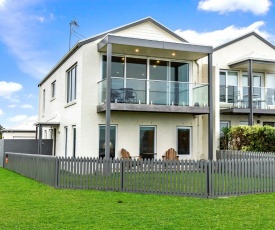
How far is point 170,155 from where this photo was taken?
1845 centimetres

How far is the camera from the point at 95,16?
853 inches

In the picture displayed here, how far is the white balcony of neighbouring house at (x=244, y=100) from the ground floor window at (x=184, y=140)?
10.5 ft

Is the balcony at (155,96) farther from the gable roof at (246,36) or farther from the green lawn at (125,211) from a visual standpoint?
the green lawn at (125,211)

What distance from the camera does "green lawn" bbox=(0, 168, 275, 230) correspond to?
23.9 feet

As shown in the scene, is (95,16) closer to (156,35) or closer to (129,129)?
(156,35)

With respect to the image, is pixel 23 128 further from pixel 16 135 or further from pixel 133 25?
pixel 133 25

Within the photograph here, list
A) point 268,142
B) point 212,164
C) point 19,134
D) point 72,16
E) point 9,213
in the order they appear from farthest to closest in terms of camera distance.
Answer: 1. point 19,134
2. point 72,16
3. point 268,142
4. point 212,164
5. point 9,213

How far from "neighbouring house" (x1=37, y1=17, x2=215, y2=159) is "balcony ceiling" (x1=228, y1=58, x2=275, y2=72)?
2.78 meters

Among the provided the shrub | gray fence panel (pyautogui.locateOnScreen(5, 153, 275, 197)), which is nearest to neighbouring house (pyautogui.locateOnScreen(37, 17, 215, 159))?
the shrub

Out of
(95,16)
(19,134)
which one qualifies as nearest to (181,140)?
(95,16)

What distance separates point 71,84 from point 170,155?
7.29 m

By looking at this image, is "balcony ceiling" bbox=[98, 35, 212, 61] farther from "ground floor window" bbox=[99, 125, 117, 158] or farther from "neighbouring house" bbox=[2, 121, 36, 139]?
"neighbouring house" bbox=[2, 121, 36, 139]

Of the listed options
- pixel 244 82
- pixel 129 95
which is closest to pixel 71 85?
pixel 129 95

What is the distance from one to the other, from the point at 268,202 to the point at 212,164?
2005 mm
